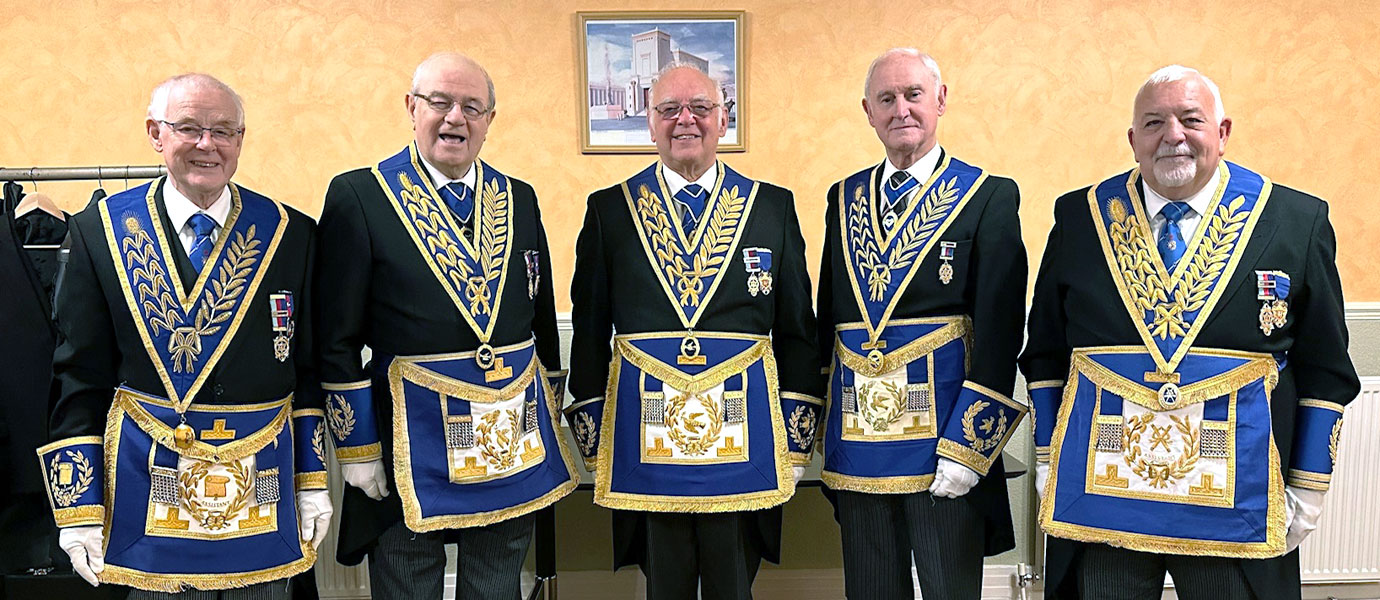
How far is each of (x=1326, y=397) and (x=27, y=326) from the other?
2829 mm

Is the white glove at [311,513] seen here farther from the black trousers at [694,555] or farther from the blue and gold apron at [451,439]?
the black trousers at [694,555]

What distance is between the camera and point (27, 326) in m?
2.34

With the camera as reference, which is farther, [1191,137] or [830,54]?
[830,54]

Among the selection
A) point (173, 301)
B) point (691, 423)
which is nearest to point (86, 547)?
point (173, 301)

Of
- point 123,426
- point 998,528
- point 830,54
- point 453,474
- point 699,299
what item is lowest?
point 998,528

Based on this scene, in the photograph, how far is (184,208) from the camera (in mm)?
1771

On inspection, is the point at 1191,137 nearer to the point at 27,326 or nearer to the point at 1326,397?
the point at 1326,397

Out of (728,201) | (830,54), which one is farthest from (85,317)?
(830,54)

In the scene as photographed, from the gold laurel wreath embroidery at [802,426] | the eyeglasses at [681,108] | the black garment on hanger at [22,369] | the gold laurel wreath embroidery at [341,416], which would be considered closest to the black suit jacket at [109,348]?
the gold laurel wreath embroidery at [341,416]

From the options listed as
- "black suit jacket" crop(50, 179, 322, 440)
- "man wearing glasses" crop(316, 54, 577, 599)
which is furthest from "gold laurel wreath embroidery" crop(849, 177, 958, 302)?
"black suit jacket" crop(50, 179, 322, 440)

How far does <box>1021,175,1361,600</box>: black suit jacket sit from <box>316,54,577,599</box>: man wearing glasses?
1138 mm

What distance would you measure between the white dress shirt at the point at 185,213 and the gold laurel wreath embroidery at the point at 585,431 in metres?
0.83

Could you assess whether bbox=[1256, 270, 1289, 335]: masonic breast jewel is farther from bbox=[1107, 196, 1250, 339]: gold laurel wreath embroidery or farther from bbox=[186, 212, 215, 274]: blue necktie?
bbox=[186, 212, 215, 274]: blue necktie

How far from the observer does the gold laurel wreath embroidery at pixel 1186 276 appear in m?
1.80
